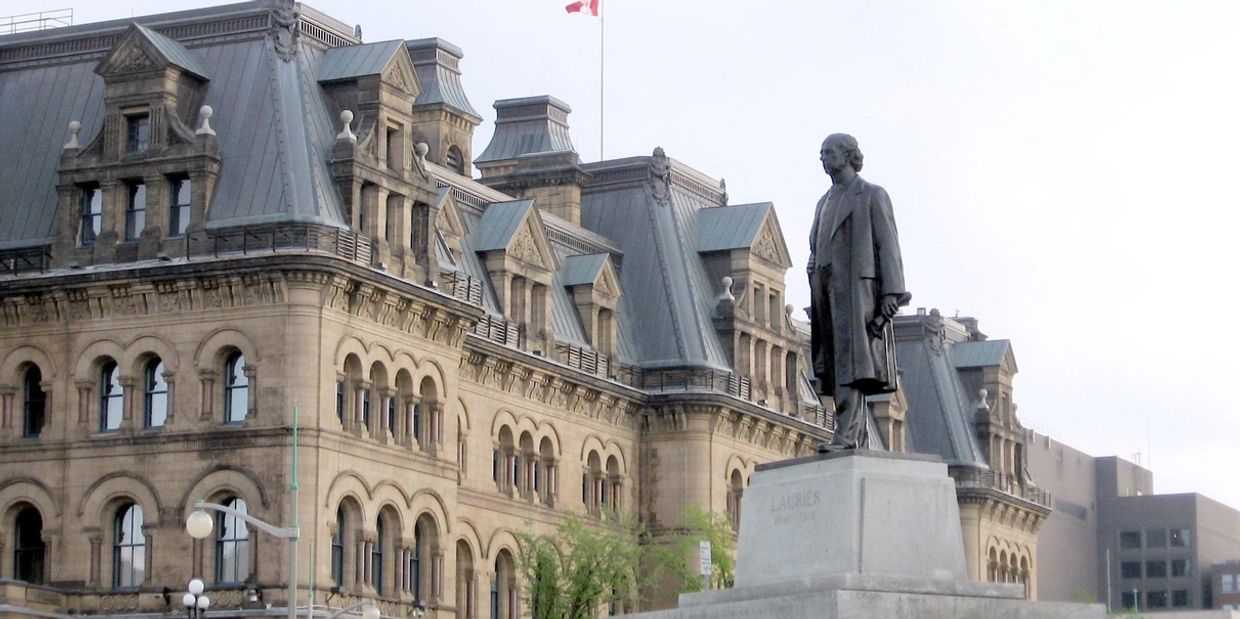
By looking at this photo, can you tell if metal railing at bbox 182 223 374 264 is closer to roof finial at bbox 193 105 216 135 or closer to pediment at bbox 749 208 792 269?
roof finial at bbox 193 105 216 135

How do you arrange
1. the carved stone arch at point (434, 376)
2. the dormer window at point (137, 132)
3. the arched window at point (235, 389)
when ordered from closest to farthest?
the arched window at point (235, 389)
the dormer window at point (137, 132)
the carved stone arch at point (434, 376)

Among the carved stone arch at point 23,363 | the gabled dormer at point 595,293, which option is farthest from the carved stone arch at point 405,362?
the gabled dormer at point 595,293

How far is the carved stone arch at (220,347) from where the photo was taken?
214 ft

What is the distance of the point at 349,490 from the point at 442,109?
26.5 m

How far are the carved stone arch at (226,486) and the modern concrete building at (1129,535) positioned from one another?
94.7m

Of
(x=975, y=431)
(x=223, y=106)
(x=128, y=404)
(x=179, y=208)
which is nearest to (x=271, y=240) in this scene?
(x=179, y=208)

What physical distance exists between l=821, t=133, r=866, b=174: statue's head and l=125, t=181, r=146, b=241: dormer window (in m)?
42.0

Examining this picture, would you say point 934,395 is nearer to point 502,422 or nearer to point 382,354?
point 502,422

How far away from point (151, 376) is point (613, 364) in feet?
72.3

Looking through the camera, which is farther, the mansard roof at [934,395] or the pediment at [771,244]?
the mansard roof at [934,395]

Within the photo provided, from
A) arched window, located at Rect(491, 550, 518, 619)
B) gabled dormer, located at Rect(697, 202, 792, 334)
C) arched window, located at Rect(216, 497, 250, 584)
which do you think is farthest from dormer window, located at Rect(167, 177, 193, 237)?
gabled dormer, located at Rect(697, 202, 792, 334)

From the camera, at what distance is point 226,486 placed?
64.9m

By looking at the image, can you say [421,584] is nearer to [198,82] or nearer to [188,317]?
[188,317]

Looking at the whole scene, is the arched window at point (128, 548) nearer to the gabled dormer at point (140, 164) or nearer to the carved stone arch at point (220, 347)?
the carved stone arch at point (220, 347)
